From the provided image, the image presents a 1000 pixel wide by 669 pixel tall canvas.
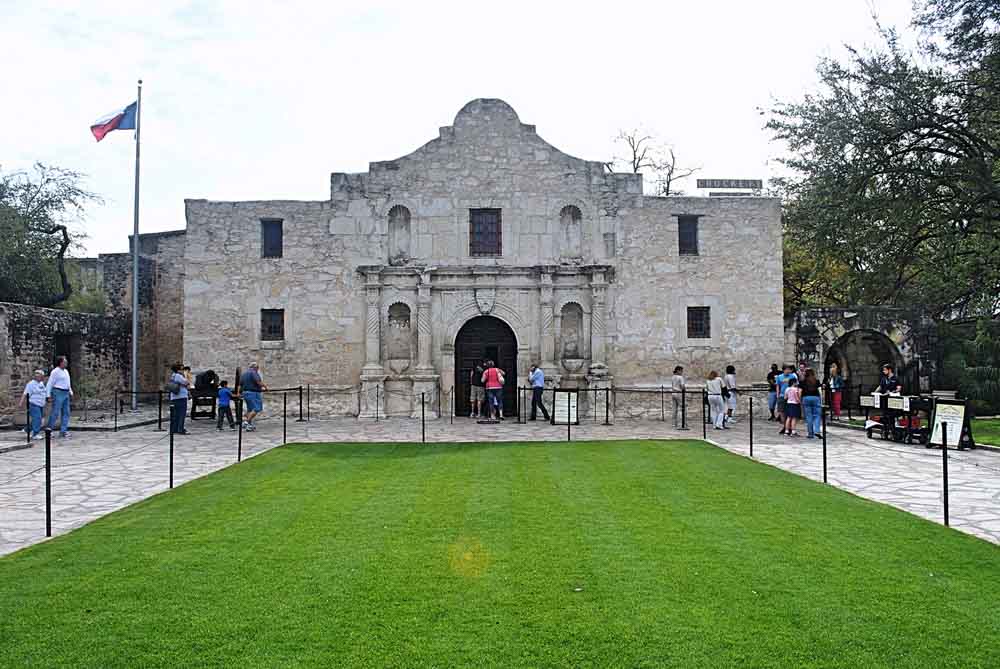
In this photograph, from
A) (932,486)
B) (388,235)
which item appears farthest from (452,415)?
(932,486)

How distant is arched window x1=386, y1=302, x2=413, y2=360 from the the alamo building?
40mm

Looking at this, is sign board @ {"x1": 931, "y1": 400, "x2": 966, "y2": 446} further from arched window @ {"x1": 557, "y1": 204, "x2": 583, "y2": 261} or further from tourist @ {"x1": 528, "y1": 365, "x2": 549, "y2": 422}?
arched window @ {"x1": 557, "y1": 204, "x2": 583, "y2": 261}

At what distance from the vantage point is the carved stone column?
71.7 ft

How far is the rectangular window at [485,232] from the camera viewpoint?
893 inches

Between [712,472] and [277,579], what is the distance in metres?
7.19

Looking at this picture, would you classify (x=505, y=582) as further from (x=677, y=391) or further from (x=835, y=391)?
(x=835, y=391)

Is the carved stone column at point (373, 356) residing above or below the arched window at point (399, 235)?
below

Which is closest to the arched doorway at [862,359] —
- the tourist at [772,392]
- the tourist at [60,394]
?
the tourist at [772,392]

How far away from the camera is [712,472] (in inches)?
463

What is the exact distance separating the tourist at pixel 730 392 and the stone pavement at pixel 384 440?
0.49 m

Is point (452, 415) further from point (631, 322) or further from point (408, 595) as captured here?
point (408, 595)

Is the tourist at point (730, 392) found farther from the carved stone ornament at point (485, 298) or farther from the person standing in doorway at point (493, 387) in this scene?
the carved stone ornament at point (485, 298)

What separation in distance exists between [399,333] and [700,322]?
8206mm

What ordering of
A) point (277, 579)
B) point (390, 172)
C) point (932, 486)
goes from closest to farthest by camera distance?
point (277, 579)
point (932, 486)
point (390, 172)
